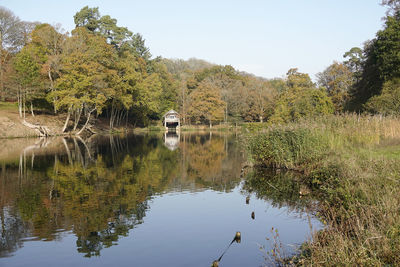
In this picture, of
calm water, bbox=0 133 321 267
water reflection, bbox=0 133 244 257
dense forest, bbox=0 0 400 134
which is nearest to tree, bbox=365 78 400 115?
dense forest, bbox=0 0 400 134

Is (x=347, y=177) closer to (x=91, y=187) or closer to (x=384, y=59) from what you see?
(x=91, y=187)

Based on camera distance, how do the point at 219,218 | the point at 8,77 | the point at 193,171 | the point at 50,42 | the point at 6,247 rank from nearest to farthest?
the point at 6,247 → the point at 219,218 → the point at 193,171 → the point at 8,77 → the point at 50,42

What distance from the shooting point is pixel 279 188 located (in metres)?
14.3

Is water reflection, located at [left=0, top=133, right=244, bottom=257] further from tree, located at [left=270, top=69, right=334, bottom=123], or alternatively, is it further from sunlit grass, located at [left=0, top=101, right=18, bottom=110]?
sunlit grass, located at [left=0, top=101, right=18, bottom=110]

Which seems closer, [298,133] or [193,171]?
[298,133]

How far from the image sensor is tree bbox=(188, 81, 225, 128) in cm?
7044

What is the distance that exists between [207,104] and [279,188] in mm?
→ 56220

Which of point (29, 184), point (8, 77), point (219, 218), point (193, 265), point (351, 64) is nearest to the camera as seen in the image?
point (193, 265)

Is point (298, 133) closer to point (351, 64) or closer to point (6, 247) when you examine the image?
point (6, 247)

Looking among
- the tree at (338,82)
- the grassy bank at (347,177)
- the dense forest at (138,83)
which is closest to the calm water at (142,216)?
the grassy bank at (347,177)

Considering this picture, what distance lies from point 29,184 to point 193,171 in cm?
867

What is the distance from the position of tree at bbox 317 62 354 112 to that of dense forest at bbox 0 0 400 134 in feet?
0.55

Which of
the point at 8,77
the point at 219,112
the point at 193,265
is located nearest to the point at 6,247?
the point at 193,265

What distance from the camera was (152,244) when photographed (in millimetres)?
8719
